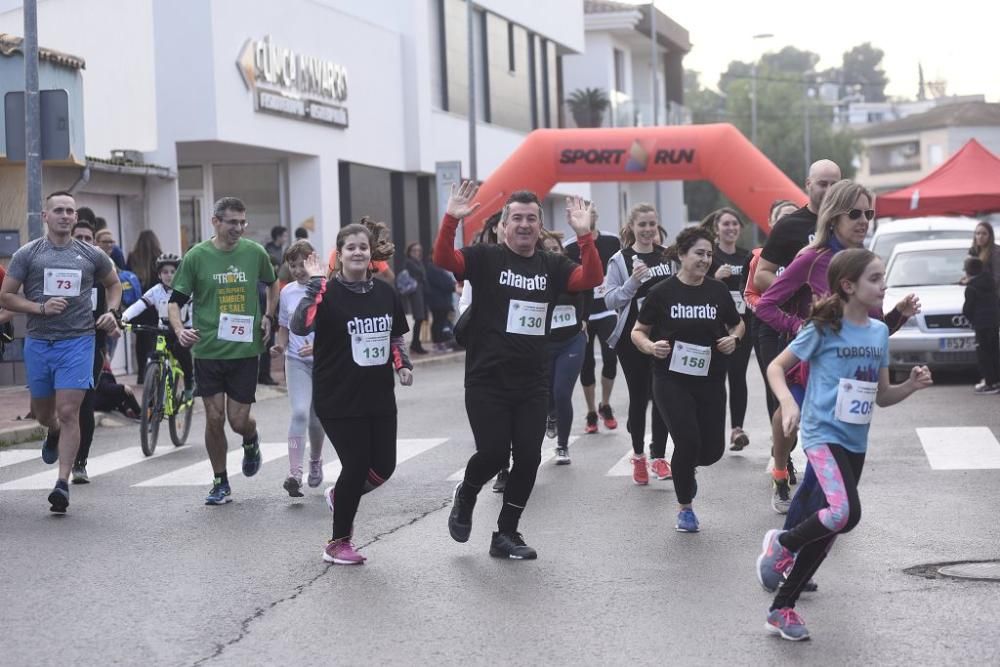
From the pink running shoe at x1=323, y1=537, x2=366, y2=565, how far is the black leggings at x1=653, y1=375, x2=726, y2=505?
1801mm

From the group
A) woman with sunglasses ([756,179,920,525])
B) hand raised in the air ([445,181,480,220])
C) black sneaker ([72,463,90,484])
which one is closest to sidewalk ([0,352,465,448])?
black sneaker ([72,463,90,484])

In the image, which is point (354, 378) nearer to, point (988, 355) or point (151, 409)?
point (151, 409)

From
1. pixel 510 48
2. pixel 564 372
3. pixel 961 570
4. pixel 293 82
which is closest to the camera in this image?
pixel 961 570

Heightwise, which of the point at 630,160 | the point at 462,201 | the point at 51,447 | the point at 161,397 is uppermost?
the point at 630,160

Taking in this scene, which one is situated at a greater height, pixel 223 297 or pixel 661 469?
pixel 223 297

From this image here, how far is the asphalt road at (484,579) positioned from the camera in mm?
6512

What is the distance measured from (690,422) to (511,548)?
4.33 ft

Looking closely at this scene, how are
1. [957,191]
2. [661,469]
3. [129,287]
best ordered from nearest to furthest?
1. [661,469]
2. [129,287]
3. [957,191]

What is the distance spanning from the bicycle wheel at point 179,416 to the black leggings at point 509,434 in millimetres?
6384

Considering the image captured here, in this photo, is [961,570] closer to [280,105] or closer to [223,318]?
[223,318]

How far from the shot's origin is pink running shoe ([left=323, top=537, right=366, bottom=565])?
8422 millimetres

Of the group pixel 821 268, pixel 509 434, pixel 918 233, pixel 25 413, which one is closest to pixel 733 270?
pixel 821 268

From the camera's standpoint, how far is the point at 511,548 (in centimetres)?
848

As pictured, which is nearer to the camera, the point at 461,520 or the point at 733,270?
the point at 461,520
